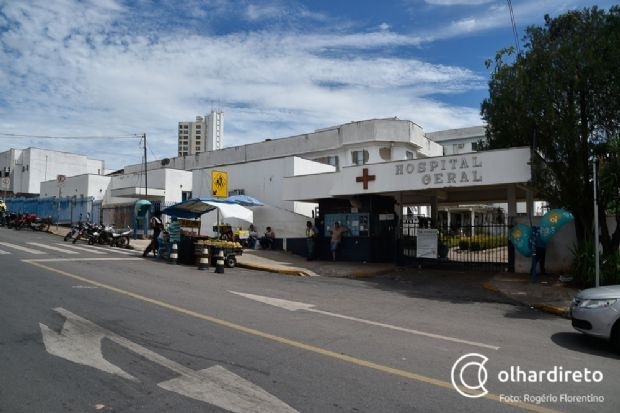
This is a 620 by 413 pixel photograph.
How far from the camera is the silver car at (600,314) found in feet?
23.1

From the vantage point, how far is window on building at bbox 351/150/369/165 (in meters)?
38.2

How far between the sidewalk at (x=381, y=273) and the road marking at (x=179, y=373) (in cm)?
816

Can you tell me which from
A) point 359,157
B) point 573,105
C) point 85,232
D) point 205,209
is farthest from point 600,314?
point 359,157

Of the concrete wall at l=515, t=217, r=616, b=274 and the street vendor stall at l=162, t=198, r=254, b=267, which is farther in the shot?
the street vendor stall at l=162, t=198, r=254, b=267

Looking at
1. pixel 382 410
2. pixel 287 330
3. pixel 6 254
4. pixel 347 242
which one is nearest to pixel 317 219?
→ pixel 347 242

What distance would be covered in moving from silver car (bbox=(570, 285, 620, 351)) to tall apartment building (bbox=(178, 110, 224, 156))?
4856 cm

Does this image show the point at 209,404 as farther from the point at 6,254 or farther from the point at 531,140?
the point at 6,254

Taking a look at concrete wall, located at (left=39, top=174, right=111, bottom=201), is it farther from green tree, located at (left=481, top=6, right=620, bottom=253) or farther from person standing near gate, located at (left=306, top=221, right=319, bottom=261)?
green tree, located at (left=481, top=6, right=620, bottom=253)

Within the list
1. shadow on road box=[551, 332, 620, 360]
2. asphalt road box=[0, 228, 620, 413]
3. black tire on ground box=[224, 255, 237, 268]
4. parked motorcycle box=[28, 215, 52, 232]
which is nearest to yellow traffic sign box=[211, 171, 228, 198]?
black tire on ground box=[224, 255, 237, 268]

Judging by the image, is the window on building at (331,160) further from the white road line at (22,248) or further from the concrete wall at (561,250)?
the concrete wall at (561,250)

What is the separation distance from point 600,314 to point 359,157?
3193 cm

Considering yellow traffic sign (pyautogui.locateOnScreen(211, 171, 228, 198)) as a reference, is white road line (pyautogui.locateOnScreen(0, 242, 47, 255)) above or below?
below

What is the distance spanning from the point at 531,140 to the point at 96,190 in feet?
119

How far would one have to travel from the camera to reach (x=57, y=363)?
18.4ft
